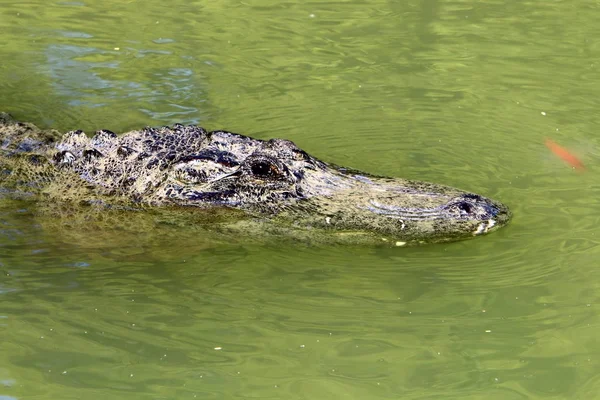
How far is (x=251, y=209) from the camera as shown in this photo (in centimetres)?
642

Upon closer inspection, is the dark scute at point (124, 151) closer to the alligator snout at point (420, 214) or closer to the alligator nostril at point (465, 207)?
the alligator snout at point (420, 214)

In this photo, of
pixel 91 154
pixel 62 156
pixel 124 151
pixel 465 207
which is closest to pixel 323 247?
pixel 465 207

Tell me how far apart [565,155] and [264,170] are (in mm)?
2870

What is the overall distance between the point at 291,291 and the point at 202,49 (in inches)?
202

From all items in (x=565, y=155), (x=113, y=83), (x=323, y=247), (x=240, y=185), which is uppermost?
(x=113, y=83)

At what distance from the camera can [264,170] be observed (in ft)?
21.2

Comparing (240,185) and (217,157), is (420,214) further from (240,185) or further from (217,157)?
(217,157)

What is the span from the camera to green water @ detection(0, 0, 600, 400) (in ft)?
15.3

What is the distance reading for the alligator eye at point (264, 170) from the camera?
645 centimetres

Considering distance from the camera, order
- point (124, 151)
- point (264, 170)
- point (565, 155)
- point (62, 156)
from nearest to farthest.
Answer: point (264, 170)
point (124, 151)
point (62, 156)
point (565, 155)

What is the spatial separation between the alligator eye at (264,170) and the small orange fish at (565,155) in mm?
2724

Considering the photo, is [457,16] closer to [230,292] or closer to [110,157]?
[110,157]

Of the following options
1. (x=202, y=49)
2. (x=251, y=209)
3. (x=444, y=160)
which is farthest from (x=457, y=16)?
(x=251, y=209)

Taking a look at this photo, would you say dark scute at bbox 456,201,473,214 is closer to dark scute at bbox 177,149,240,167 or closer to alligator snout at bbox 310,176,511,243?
alligator snout at bbox 310,176,511,243
